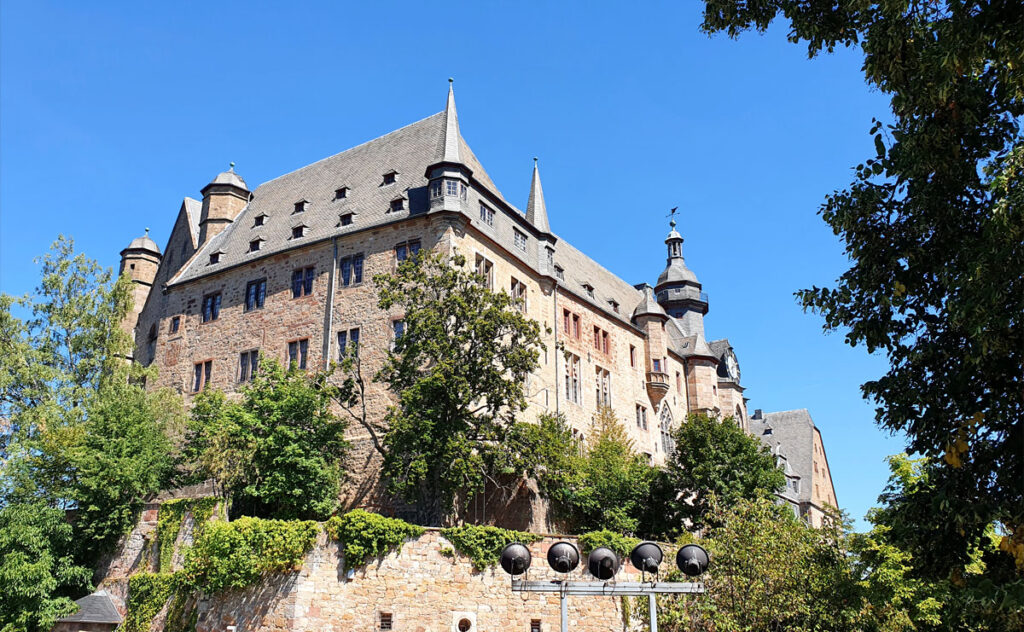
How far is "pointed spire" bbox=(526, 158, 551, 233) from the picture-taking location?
4088 centimetres

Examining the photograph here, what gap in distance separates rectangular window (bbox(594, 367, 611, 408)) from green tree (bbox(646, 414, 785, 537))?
8.50 meters

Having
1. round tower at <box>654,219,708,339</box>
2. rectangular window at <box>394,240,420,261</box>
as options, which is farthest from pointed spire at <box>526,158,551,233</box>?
round tower at <box>654,219,708,339</box>

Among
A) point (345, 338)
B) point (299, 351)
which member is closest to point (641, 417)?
point (345, 338)

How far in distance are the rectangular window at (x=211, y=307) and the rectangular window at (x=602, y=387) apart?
17.8 m

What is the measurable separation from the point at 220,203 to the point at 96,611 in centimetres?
2358

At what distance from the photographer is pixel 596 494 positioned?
30859 mm

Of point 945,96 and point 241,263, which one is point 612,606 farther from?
point 241,263

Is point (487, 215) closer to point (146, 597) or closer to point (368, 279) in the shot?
point (368, 279)

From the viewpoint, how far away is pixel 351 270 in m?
35.1

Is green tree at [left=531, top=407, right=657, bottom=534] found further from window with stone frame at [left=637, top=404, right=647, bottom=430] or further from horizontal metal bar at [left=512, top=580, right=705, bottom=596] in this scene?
horizontal metal bar at [left=512, top=580, right=705, bottom=596]

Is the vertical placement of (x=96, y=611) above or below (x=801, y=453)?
below

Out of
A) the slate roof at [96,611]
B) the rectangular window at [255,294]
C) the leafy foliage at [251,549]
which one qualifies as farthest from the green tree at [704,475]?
the rectangular window at [255,294]

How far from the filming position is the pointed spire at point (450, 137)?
34281 millimetres

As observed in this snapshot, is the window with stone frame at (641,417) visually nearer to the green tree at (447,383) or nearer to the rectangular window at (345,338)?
the rectangular window at (345,338)
